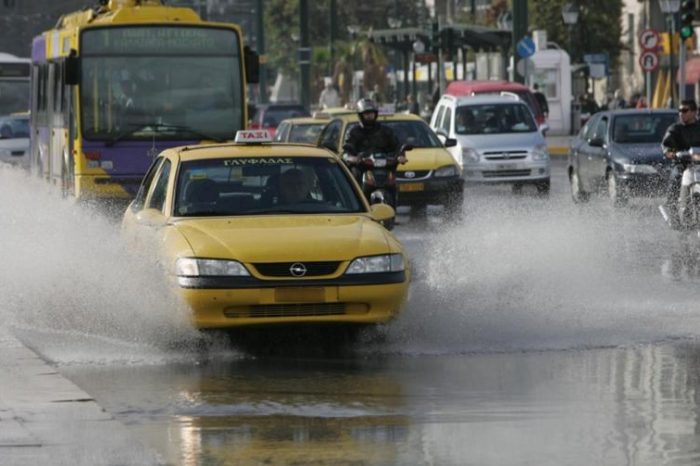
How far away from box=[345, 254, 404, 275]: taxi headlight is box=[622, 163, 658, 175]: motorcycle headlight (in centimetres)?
1645

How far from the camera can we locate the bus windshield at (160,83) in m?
25.4

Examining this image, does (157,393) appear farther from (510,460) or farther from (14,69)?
(14,69)

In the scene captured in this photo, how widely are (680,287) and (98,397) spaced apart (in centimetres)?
756

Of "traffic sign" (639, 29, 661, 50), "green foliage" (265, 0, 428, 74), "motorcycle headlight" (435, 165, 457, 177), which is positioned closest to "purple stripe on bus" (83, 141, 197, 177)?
"motorcycle headlight" (435, 165, 457, 177)

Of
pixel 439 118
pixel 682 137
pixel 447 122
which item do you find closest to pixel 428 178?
pixel 682 137

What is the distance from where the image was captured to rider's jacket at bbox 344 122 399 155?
22.3 meters

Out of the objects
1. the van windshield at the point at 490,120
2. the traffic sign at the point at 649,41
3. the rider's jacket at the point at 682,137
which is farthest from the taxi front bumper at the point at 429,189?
the traffic sign at the point at 649,41

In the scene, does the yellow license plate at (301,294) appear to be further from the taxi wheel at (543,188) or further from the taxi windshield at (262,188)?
the taxi wheel at (543,188)

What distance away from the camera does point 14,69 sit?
52562mm

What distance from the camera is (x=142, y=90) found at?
25.6m

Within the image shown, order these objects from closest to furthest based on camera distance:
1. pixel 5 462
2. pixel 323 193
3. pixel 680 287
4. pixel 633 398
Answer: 1. pixel 5 462
2. pixel 633 398
3. pixel 323 193
4. pixel 680 287

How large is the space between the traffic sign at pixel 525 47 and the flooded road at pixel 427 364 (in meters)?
30.6

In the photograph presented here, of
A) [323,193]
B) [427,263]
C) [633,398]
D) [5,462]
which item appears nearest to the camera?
[5,462]

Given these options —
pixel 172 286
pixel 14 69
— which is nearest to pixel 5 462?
pixel 172 286
